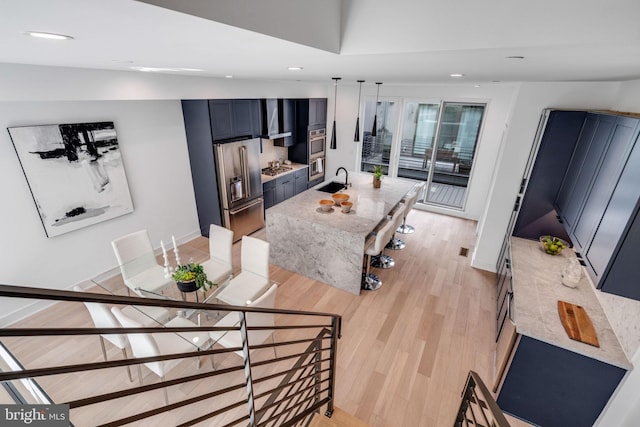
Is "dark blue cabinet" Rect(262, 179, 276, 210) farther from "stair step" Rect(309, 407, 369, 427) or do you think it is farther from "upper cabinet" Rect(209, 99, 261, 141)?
"stair step" Rect(309, 407, 369, 427)

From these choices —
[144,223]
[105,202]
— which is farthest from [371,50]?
[144,223]

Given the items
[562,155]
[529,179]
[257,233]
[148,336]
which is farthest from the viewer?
[257,233]

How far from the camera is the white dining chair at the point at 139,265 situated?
310cm

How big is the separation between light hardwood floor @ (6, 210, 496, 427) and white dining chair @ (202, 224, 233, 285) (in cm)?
86

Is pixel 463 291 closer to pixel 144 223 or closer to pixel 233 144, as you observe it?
pixel 233 144

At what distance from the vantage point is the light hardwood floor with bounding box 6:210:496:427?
266 centimetres

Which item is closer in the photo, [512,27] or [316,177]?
[512,27]

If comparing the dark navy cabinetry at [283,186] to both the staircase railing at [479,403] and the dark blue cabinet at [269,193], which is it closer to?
the dark blue cabinet at [269,193]

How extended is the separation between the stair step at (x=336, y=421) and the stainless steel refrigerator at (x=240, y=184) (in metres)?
3.48

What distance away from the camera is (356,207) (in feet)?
14.6

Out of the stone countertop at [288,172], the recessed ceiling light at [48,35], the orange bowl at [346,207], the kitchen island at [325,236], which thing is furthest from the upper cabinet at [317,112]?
the recessed ceiling light at [48,35]

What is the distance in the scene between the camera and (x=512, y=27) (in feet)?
2.97

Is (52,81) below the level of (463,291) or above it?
above

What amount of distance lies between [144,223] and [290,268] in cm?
236
